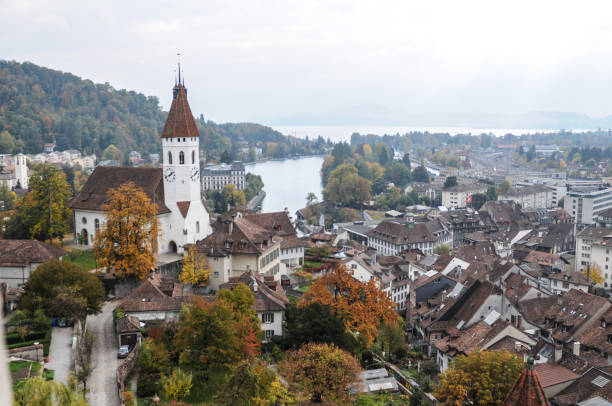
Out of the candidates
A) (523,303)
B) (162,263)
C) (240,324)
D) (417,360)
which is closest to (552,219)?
(523,303)

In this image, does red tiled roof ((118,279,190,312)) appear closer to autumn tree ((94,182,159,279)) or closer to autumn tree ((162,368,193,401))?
autumn tree ((94,182,159,279))

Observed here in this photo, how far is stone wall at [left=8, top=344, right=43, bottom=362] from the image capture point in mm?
20562

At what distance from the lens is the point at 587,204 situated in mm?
80500

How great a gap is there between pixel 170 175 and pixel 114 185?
146 inches

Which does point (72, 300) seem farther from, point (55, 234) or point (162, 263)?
point (55, 234)

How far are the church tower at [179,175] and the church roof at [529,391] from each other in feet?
89.8

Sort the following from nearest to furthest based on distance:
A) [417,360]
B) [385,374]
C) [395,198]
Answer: [385,374] < [417,360] < [395,198]

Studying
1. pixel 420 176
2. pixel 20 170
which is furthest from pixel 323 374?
pixel 420 176

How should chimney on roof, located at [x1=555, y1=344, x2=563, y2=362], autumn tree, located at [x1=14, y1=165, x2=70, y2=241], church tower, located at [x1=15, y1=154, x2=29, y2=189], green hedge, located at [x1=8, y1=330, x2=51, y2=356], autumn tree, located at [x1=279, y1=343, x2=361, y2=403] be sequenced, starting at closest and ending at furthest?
autumn tree, located at [x1=279, y1=343, x2=361, y2=403] → green hedge, located at [x1=8, y1=330, x2=51, y2=356] → chimney on roof, located at [x1=555, y1=344, x2=563, y2=362] → autumn tree, located at [x1=14, y1=165, x2=70, y2=241] → church tower, located at [x1=15, y1=154, x2=29, y2=189]

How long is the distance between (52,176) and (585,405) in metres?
31.0

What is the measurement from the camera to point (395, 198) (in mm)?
92375

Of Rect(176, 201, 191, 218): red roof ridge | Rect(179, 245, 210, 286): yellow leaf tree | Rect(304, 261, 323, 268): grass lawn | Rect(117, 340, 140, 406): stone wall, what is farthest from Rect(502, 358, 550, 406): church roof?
Rect(304, 261, 323, 268): grass lawn

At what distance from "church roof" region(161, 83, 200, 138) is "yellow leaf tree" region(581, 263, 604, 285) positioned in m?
33.5

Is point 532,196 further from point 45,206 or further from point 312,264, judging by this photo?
point 45,206
